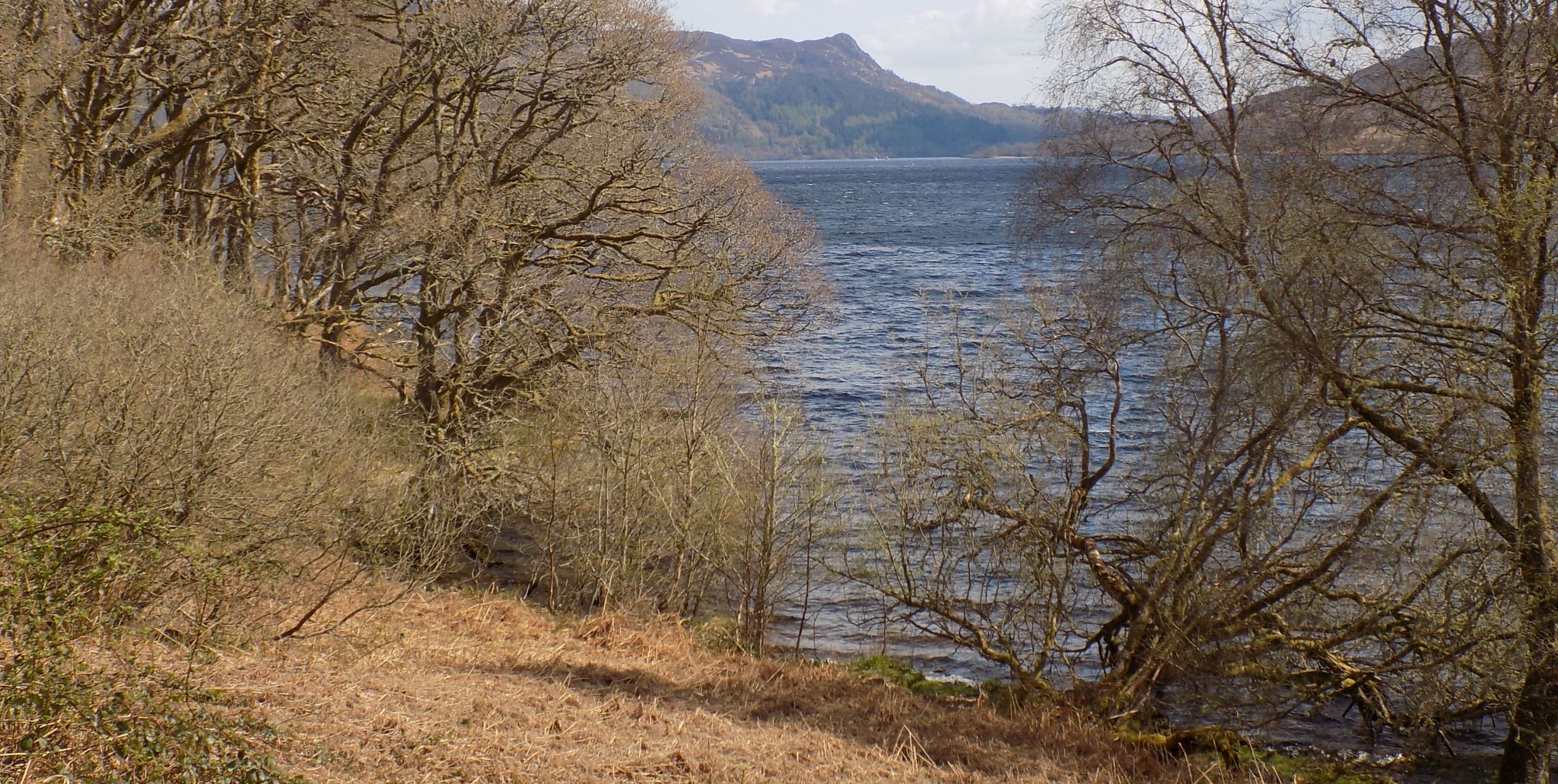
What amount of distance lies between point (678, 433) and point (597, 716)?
723 centimetres

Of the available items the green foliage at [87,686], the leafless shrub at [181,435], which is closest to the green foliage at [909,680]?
the leafless shrub at [181,435]

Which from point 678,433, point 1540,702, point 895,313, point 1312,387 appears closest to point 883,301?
point 895,313

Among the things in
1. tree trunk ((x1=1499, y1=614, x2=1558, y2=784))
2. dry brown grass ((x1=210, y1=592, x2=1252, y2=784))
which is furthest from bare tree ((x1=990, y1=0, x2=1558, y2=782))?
dry brown grass ((x1=210, y1=592, x2=1252, y2=784))

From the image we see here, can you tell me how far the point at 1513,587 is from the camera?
9.84m

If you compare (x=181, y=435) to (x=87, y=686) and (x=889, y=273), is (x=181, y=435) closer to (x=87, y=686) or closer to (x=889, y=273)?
(x=87, y=686)

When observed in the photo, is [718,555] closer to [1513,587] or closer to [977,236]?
[1513,587]

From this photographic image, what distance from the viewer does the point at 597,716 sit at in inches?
370

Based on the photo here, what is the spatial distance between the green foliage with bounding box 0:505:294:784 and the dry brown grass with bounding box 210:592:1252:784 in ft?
2.32

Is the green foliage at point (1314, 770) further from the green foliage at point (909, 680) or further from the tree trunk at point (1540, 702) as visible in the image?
the green foliage at point (909, 680)

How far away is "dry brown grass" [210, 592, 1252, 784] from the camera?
24.8ft

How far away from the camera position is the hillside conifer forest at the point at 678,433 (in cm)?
891

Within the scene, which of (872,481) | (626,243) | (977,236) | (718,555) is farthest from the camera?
(977,236)

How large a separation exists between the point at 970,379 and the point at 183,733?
37.7ft

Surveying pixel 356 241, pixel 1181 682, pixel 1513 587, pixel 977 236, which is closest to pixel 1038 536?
pixel 1181 682
